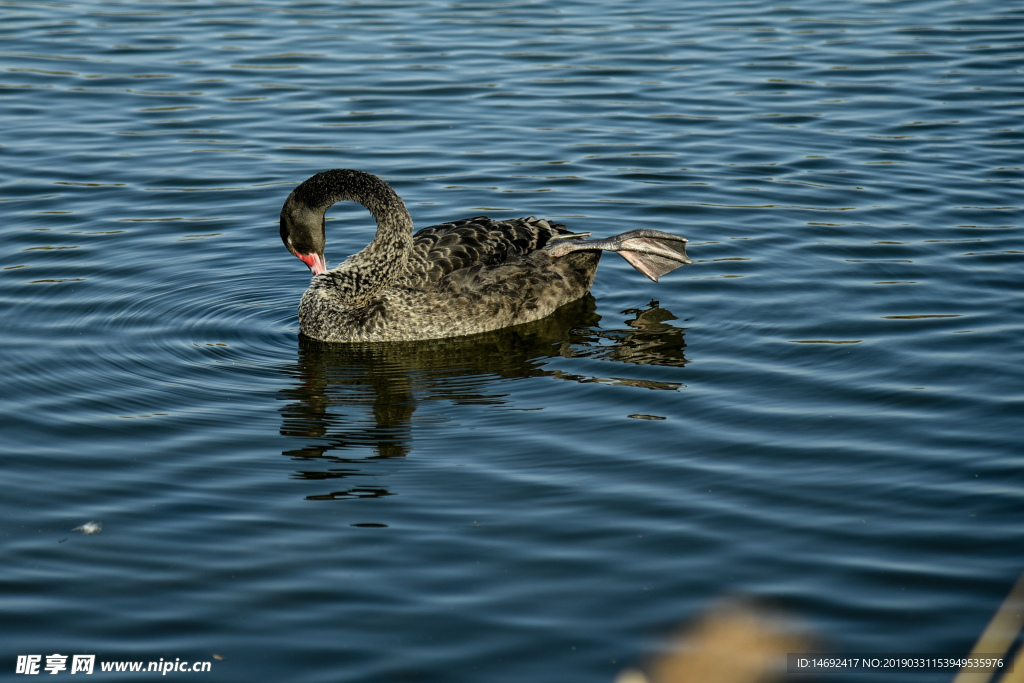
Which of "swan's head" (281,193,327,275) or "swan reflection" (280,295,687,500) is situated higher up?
"swan's head" (281,193,327,275)

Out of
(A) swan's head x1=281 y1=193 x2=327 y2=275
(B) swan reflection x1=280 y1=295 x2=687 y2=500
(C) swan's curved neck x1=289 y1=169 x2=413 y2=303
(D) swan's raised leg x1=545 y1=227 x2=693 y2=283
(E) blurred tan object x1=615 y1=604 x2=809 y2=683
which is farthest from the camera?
(D) swan's raised leg x1=545 y1=227 x2=693 y2=283

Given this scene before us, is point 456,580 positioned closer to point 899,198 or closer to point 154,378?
point 154,378

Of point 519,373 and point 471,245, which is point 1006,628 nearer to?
point 519,373

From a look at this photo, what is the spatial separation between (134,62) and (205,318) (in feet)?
27.0

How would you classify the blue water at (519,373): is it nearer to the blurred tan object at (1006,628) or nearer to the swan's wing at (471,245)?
the blurred tan object at (1006,628)

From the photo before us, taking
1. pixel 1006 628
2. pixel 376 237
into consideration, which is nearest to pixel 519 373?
pixel 376 237

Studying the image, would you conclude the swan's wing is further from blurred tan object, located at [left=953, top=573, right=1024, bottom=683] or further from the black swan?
blurred tan object, located at [left=953, top=573, right=1024, bottom=683]

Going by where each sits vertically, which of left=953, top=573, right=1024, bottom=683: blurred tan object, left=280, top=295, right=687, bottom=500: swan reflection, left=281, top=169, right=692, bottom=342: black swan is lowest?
left=953, top=573, right=1024, bottom=683: blurred tan object

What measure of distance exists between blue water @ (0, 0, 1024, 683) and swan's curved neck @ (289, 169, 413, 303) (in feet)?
1.75

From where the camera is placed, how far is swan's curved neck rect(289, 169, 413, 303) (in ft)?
28.9

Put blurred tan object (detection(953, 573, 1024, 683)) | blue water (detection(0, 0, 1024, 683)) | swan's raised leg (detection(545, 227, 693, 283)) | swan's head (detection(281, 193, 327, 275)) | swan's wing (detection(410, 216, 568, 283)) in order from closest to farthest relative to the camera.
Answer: blurred tan object (detection(953, 573, 1024, 683)) < blue water (detection(0, 0, 1024, 683)) < swan's head (detection(281, 193, 327, 275)) < swan's wing (detection(410, 216, 568, 283)) < swan's raised leg (detection(545, 227, 693, 283))

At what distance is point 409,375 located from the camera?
810cm

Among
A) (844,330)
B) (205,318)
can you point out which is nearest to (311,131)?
(205,318)

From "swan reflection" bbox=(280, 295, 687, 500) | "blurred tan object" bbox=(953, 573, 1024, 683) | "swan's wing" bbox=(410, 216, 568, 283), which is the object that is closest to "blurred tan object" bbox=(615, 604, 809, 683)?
"blurred tan object" bbox=(953, 573, 1024, 683)
